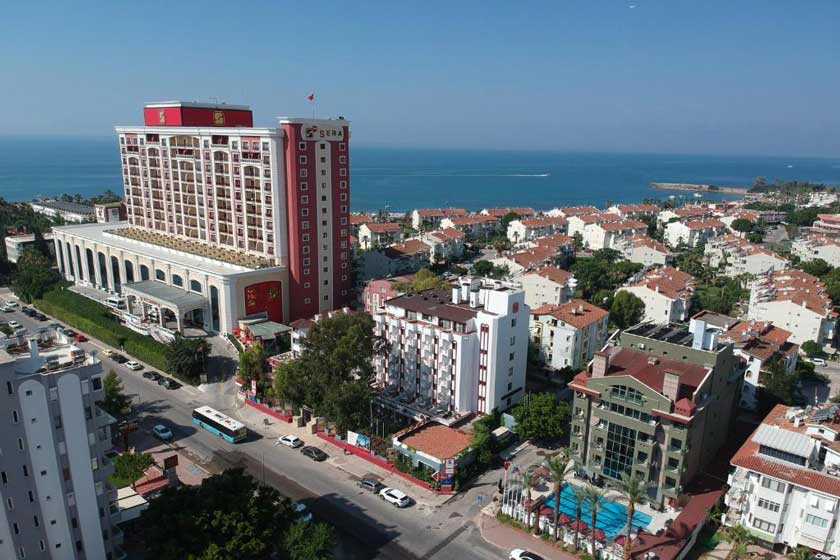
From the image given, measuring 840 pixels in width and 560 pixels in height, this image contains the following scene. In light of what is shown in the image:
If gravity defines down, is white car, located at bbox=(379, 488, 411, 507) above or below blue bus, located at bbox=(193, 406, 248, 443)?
below

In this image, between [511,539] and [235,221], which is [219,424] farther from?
[235,221]

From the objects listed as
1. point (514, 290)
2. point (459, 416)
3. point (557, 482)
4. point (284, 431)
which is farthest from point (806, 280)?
point (284, 431)

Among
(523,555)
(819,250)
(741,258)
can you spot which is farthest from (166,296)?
(819,250)

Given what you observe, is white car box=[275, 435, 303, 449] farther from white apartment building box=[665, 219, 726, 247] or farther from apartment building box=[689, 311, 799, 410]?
white apartment building box=[665, 219, 726, 247]

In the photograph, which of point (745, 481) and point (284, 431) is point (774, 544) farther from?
point (284, 431)

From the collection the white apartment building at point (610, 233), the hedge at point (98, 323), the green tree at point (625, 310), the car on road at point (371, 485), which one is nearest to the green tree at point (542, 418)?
the car on road at point (371, 485)

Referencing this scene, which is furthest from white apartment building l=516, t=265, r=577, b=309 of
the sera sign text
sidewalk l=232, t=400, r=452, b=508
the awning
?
the awning

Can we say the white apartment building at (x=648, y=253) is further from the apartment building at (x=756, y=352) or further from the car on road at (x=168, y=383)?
the car on road at (x=168, y=383)

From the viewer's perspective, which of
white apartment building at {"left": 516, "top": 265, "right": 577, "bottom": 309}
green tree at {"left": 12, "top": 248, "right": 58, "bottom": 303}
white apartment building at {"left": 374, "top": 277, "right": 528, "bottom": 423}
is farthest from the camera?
green tree at {"left": 12, "top": 248, "right": 58, "bottom": 303}
